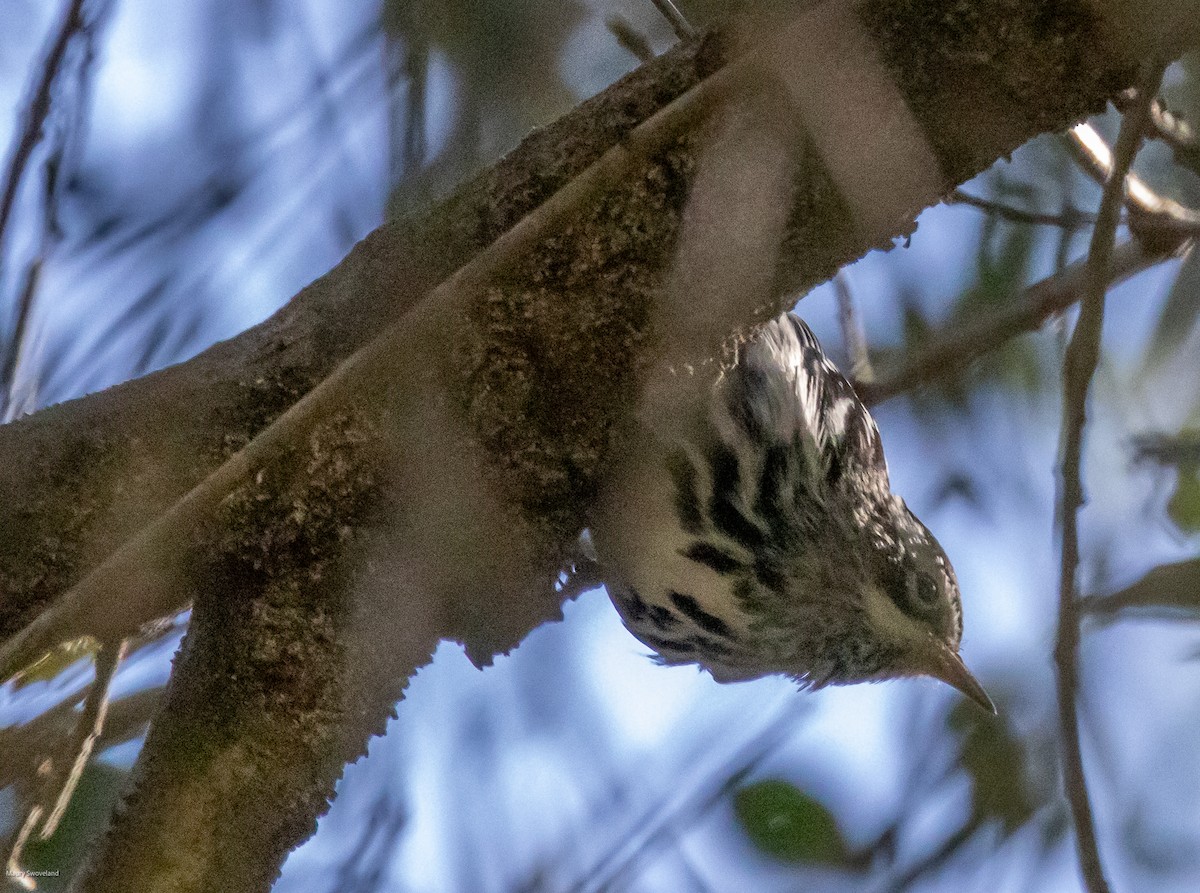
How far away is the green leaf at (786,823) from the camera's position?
8.45 ft

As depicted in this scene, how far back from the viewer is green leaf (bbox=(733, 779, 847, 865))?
2574 mm

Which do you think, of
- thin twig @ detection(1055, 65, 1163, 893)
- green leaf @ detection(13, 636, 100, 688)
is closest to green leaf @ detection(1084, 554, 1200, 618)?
thin twig @ detection(1055, 65, 1163, 893)

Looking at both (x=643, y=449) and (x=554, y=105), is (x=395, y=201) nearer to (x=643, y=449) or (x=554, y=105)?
(x=554, y=105)

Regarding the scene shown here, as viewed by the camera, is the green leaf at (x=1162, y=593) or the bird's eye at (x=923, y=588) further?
the bird's eye at (x=923, y=588)

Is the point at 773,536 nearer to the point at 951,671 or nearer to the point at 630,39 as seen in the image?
the point at 951,671

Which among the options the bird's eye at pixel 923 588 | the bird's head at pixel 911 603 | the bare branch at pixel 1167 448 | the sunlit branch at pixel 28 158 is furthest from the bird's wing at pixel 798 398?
the sunlit branch at pixel 28 158

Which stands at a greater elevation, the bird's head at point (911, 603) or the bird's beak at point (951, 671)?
the bird's head at point (911, 603)

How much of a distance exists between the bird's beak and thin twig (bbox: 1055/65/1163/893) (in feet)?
3.34

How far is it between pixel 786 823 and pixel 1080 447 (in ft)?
3.50

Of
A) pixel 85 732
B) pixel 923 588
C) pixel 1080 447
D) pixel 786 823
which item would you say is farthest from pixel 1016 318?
pixel 85 732

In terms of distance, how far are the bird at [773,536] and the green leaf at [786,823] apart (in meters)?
0.35

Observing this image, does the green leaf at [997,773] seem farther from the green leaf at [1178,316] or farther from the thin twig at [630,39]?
the thin twig at [630,39]

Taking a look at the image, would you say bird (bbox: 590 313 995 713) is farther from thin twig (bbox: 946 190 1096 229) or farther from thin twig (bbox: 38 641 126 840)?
thin twig (bbox: 38 641 126 840)

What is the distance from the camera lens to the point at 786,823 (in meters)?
2.62
